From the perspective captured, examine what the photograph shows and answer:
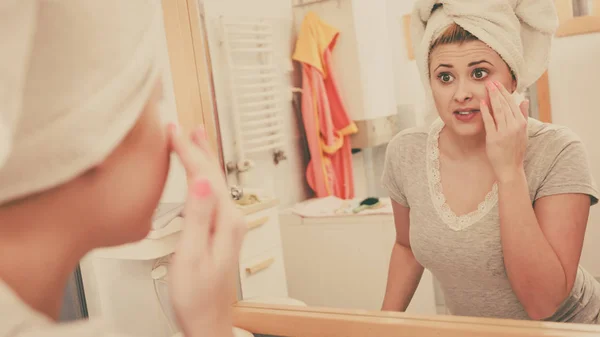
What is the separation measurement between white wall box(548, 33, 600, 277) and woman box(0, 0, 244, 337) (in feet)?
2.91

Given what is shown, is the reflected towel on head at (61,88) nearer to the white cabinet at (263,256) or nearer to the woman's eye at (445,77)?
the woman's eye at (445,77)

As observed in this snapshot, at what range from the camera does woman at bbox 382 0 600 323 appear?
73 centimetres

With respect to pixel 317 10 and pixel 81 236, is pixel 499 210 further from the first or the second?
pixel 317 10

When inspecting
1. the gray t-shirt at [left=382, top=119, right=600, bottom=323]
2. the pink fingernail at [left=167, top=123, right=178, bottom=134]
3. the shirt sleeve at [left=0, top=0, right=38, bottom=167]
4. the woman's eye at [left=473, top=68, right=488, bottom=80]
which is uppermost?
the shirt sleeve at [left=0, top=0, right=38, bottom=167]

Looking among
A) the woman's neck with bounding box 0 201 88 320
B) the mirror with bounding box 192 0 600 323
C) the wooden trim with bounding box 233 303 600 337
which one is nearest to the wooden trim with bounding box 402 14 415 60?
the mirror with bounding box 192 0 600 323

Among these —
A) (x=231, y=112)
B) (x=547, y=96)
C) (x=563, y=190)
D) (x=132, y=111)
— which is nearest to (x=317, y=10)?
(x=231, y=112)

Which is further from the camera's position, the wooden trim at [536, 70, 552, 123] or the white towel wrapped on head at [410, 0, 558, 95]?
the wooden trim at [536, 70, 552, 123]

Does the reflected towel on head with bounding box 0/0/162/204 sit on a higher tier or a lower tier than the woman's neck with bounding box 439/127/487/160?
higher

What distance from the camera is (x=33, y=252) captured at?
1.02 feet

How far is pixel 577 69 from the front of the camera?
106 centimetres

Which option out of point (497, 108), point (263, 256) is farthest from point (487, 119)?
point (263, 256)

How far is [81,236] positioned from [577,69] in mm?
1038

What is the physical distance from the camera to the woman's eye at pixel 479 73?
0.78 m

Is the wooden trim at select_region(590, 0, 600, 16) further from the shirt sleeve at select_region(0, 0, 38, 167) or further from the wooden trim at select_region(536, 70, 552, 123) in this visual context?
the shirt sleeve at select_region(0, 0, 38, 167)
